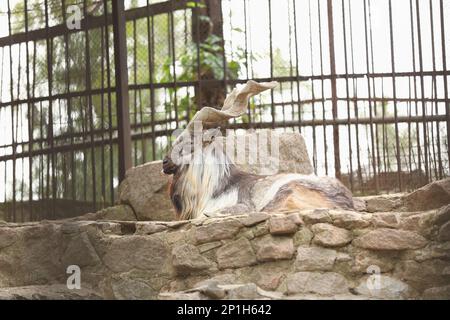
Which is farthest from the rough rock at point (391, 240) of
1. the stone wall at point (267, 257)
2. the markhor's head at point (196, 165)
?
the markhor's head at point (196, 165)

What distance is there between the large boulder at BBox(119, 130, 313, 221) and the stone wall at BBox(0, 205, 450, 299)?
191cm

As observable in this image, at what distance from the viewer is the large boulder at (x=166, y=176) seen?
8664 millimetres

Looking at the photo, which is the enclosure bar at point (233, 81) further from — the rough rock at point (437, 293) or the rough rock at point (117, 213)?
the rough rock at point (437, 293)

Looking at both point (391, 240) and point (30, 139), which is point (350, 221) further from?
point (30, 139)

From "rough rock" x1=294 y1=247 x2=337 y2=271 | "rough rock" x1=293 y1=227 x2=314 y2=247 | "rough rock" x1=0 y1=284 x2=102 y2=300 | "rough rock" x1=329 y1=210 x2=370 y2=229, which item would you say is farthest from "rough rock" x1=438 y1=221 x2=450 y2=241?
"rough rock" x1=0 y1=284 x2=102 y2=300

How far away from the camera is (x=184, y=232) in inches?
250

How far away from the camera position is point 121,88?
891 centimetres

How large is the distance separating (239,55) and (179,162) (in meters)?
3.09

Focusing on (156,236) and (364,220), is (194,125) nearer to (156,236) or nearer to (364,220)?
(156,236)

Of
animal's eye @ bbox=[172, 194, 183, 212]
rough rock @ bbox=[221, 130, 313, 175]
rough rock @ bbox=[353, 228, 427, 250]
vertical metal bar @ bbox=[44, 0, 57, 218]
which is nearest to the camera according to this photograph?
rough rock @ bbox=[353, 228, 427, 250]
